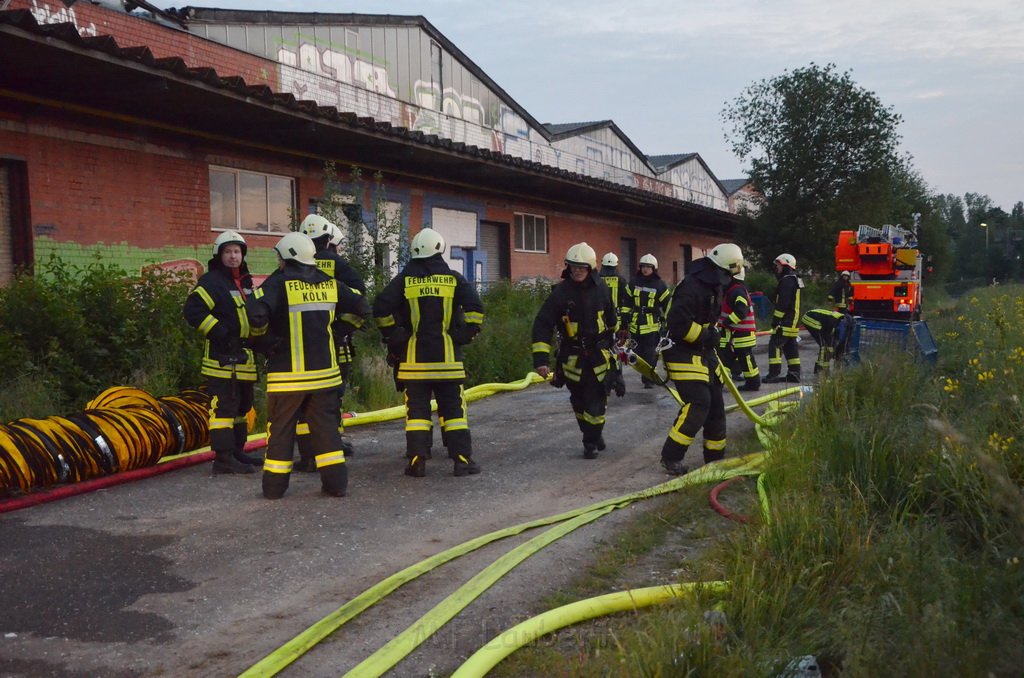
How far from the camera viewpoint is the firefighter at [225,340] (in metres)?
7.11

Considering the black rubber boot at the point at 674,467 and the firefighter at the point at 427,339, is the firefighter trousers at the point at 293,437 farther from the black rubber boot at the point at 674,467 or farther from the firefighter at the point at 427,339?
the black rubber boot at the point at 674,467

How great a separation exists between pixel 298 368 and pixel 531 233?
16436 mm

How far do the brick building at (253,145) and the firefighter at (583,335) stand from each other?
5.05 m

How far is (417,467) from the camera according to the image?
7266 millimetres

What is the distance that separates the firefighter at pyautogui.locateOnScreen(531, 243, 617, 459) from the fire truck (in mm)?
7941

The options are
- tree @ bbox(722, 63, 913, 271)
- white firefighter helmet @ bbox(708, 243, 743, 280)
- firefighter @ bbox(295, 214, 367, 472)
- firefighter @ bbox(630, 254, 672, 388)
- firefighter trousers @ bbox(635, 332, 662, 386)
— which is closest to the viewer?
white firefighter helmet @ bbox(708, 243, 743, 280)

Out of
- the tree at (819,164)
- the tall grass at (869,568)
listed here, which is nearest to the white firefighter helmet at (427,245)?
the tall grass at (869,568)

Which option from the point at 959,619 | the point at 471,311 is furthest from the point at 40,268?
the point at 959,619

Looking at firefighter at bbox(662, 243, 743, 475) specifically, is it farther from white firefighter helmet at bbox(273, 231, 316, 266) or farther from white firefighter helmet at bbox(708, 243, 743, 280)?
white firefighter helmet at bbox(273, 231, 316, 266)

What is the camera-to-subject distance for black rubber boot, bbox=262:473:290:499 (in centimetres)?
650

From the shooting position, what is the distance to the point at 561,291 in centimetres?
809

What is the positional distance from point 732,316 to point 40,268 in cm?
805

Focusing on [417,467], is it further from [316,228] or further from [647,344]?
[647,344]

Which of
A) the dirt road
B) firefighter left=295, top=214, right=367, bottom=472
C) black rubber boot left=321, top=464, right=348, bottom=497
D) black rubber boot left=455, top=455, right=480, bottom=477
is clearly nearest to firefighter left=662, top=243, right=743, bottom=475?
the dirt road
